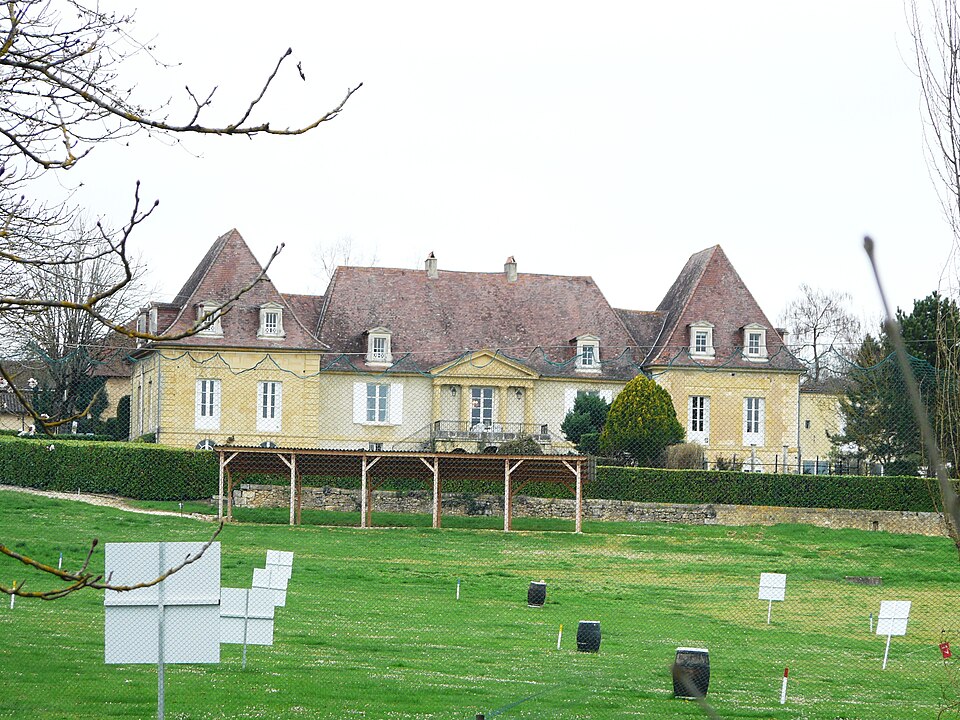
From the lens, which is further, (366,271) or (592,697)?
(366,271)

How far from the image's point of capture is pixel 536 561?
87.8 ft

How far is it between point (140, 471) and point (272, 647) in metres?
19.0

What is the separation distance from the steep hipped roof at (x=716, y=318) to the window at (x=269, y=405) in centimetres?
1267

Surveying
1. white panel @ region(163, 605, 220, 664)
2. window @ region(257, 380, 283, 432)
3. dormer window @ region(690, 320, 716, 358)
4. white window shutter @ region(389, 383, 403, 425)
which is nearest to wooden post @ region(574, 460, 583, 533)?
white window shutter @ region(389, 383, 403, 425)

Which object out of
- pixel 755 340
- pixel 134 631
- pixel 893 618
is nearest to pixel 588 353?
pixel 755 340

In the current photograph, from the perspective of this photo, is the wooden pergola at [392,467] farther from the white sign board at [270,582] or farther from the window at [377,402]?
the white sign board at [270,582]

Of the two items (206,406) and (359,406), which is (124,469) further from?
(359,406)

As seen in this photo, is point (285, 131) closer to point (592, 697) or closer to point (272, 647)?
point (592, 697)

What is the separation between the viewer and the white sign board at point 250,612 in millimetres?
13781

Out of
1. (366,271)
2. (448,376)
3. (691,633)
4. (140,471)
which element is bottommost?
(691,633)

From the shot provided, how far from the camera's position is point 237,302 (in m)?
40.0

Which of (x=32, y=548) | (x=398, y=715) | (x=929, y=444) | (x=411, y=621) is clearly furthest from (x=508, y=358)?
(x=929, y=444)

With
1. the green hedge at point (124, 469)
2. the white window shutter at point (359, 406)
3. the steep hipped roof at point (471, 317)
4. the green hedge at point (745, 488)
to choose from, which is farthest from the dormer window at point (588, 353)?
the green hedge at point (124, 469)

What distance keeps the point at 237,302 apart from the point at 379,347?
5.60 m
